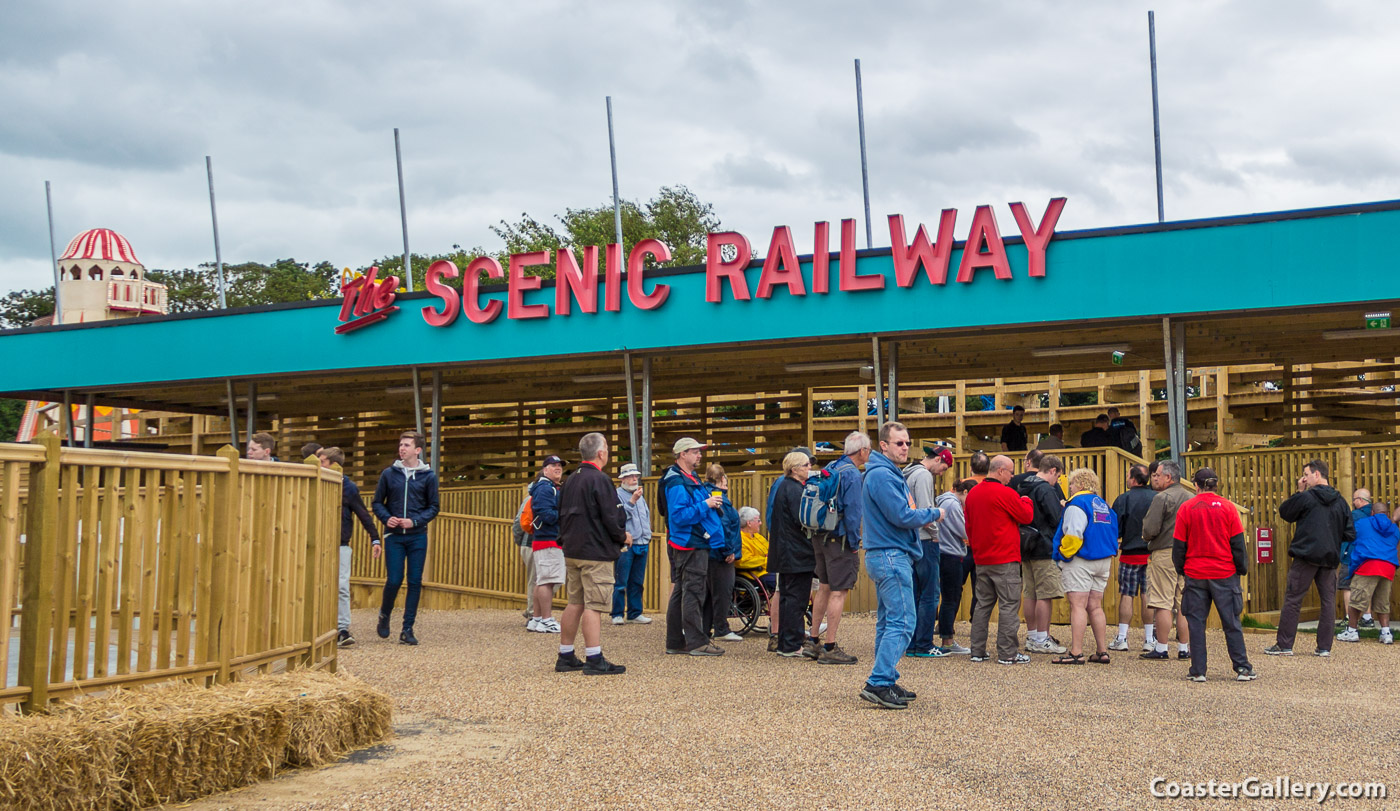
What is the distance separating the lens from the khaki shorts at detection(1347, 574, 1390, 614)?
11781 millimetres

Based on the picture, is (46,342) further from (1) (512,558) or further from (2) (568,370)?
(1) (512,558)

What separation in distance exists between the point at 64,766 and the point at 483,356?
13.0m

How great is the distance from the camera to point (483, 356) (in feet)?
56.7

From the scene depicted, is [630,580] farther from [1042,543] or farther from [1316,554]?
[1316,554]

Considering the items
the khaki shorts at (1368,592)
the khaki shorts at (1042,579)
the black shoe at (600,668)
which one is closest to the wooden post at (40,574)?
the black shoe at (600,668)

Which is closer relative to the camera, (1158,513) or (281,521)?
(281,521)

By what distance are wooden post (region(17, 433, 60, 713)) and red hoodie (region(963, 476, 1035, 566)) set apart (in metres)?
6.52

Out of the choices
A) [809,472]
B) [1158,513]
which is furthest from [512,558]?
[1158,513]

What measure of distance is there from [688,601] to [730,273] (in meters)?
6.81

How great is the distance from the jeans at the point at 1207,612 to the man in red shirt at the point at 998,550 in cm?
122

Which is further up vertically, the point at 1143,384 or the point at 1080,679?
the point at 1143,384

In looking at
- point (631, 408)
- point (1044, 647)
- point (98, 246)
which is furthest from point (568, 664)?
point (98, 246)

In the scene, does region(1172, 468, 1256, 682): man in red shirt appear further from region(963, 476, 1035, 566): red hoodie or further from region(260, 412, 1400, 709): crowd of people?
region(963, 476, 1035, 566): red hoodie

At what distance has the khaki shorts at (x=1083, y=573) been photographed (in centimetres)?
948
